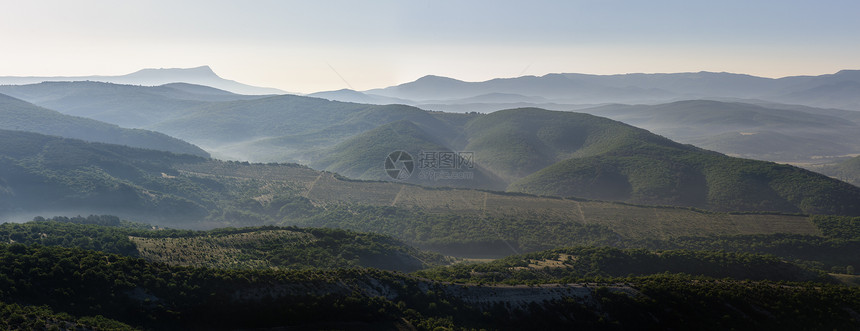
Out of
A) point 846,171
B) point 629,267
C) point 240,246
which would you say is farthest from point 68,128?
point 846,171

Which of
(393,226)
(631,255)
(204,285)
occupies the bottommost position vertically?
(393,226)

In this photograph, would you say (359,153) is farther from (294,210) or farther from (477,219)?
(477,219)

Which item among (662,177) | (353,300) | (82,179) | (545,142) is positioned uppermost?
(545,142)

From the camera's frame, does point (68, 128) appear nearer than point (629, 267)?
No

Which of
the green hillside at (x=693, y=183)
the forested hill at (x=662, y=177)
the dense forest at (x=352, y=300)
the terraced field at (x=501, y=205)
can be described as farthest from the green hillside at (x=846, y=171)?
the dense forest at (x=352, y=300)

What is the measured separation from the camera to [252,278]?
30906 millimetres

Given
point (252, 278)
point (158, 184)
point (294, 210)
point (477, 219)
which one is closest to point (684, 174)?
point (477, 219)

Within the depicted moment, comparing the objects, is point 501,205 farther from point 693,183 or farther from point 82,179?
point 82,179

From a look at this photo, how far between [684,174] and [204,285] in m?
124

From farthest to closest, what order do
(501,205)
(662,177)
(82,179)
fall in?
(662,177) → (82,179) → (501,205)

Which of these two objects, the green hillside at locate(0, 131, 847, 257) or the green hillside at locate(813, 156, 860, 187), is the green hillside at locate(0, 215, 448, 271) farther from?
the green hillside at locate(813, 156, 860, 187)

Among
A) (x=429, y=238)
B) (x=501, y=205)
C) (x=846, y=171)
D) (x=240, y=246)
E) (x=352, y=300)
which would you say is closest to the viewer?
(x=352, y=300)

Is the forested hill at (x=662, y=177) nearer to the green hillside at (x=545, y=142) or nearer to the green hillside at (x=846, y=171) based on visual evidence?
the green hillside at (x=545, y=142)

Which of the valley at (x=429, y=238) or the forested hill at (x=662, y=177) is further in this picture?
the forested hill at (x=662, y=177)
